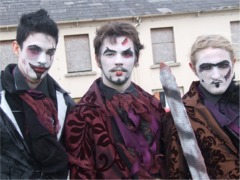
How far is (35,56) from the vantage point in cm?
294

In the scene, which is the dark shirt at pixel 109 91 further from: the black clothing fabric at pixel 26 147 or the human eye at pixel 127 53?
the black clothing fabric at pixel 26 147

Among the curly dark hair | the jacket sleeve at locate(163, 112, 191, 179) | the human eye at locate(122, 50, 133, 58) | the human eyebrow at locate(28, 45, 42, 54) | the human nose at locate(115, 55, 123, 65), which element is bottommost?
the jacket sleeve at locate(163, 112, 191, 179)

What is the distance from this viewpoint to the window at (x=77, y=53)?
13.7 meters

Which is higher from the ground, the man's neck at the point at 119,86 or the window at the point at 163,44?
the window at the point at 163,44

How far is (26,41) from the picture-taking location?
2.94m

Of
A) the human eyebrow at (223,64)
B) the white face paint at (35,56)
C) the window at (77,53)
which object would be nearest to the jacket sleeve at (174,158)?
the human eyebrow at (223,64)

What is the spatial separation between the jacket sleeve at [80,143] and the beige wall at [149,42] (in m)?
10.4

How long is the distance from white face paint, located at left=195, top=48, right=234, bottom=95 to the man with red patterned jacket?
37cm

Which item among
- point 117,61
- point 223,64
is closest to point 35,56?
point 117,61

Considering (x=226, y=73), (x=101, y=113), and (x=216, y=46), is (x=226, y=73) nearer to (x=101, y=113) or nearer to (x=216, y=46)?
(x=216, y=46)

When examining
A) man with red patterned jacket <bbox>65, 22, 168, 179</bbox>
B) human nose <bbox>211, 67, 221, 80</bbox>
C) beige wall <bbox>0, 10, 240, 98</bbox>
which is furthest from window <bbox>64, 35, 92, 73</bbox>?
human nose <bbox>211, 67, 221, 80</bbox>

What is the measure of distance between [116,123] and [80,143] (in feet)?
0.84

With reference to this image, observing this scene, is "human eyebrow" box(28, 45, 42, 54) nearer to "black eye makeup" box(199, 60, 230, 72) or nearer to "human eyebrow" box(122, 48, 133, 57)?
"human eyebrow" box(122, 48, 133, 57)

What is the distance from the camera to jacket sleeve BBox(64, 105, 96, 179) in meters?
2.78
